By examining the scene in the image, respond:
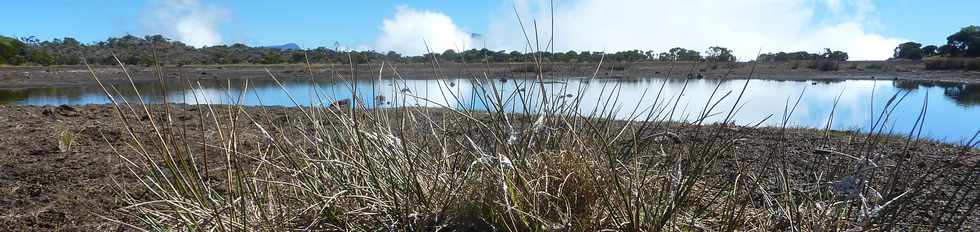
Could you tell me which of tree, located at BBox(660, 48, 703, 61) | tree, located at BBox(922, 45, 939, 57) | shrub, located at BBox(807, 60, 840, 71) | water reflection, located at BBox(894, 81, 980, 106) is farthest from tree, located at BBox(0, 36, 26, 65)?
tree, located at BBox(922, 45, 939, 57)

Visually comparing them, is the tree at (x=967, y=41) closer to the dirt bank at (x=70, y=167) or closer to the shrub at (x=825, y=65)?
the shrub at (x=825, y=65)

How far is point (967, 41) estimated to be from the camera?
41.7 m

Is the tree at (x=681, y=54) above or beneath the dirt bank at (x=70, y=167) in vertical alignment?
above

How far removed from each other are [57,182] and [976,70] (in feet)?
103

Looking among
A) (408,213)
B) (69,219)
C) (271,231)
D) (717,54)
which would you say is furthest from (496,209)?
(69,219)

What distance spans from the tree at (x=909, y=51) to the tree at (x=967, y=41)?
2.13 metres

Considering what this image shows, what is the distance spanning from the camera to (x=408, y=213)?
6.17 feet

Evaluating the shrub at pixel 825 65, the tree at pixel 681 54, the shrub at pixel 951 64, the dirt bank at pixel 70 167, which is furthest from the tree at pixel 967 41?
the tree at pixel 681 54

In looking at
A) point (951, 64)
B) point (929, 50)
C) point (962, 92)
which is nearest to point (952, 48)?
point (929, 50)

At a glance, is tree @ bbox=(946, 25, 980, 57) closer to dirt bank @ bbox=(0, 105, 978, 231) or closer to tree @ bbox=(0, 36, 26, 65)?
dirt bank @ bbox=(0, 105, 978, 231)

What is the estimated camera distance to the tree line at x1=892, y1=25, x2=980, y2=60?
38.7m

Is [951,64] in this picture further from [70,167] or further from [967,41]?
[70,167]

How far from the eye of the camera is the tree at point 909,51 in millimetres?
43312

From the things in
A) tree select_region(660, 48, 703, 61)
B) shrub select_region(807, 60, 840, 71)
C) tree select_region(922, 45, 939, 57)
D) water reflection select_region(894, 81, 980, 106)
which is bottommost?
water reflection select_region(894, 81, 980, 106)
